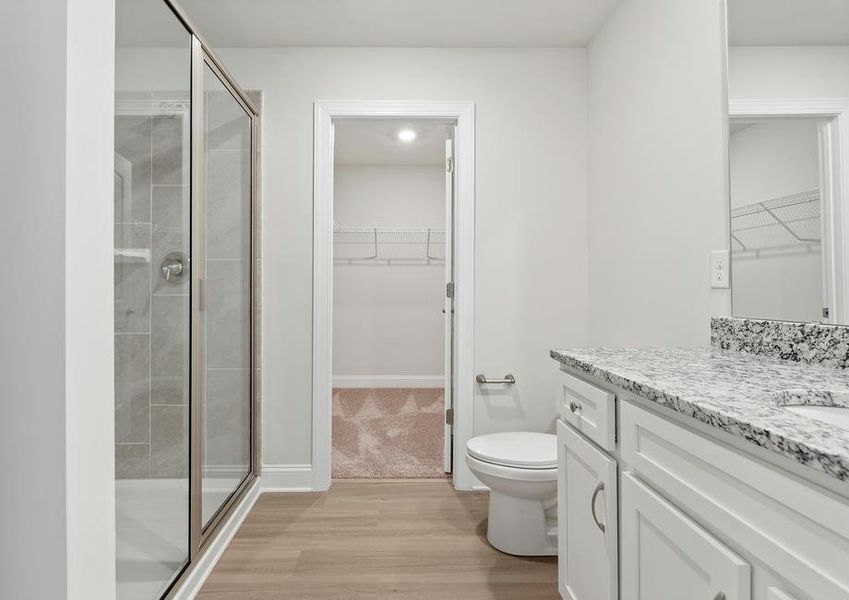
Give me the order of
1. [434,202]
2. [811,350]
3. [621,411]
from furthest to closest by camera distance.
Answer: [434,202] → [811,350] → [621,411]

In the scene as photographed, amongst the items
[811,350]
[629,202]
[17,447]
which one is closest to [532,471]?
[811,350]

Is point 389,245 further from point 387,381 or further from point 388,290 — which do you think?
point 387,381

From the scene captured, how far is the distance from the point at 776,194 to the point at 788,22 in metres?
0.46

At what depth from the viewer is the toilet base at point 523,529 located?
1793mm

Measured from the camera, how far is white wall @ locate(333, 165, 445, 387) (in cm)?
478

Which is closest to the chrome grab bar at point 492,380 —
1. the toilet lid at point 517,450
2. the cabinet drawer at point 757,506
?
the toilet lid at point 517,450

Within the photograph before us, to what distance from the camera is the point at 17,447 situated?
0.81 metres

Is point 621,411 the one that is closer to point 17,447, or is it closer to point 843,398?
point 843,398

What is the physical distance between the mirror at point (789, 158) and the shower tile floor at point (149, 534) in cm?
203

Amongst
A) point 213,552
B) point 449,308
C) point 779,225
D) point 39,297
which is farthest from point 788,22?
point 213,552

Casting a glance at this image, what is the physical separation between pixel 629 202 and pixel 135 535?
91.6 inches

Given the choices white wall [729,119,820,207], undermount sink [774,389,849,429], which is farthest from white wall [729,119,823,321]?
undermount sink [774,389,849,429]

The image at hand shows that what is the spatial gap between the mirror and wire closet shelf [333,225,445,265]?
11.5 ft

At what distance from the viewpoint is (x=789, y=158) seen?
3.86ft
